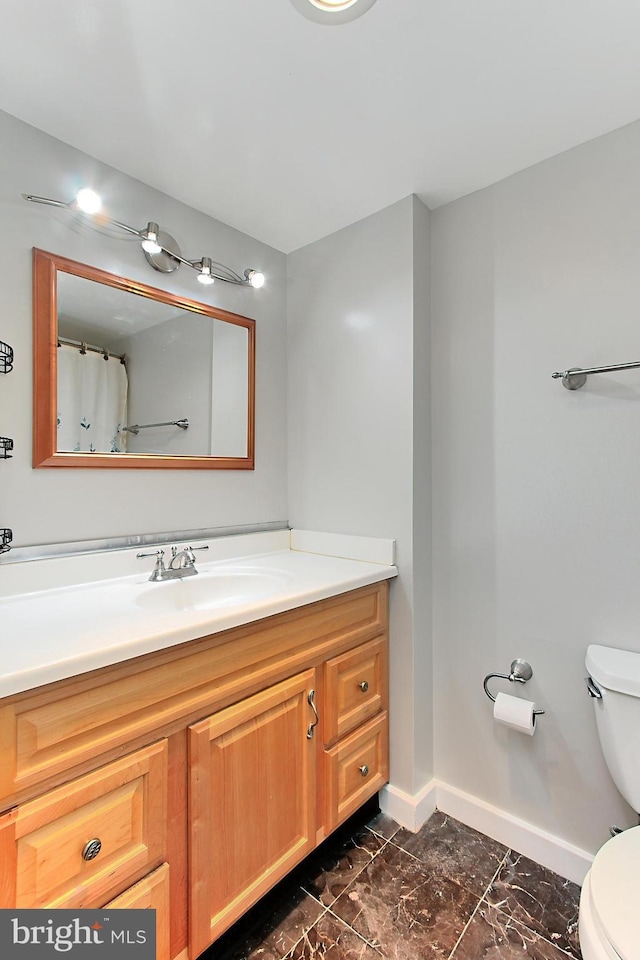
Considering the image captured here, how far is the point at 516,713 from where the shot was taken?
138cm

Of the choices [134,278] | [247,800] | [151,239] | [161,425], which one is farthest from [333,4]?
[247,800]

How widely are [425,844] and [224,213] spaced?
92.3 inches

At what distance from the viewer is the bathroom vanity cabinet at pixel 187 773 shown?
80cm

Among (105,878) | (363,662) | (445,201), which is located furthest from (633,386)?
(105,878)

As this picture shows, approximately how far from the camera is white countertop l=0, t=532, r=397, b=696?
0.83 m

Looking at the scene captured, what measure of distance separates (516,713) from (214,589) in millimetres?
1024

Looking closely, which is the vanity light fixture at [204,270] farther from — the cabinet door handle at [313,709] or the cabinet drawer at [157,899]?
the cabinet drawer at [157,899]

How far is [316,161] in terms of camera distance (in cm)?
146

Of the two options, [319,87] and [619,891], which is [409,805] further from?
[319,87]

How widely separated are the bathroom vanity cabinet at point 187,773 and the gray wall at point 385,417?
262 millimetres

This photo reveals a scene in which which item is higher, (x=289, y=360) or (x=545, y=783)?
(x=289, y=360)

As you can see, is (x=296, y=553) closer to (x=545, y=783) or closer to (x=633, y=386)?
(x=545, y=783)

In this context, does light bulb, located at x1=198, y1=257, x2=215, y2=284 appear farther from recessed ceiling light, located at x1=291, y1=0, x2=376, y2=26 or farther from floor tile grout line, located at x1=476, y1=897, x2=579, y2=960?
floor tile grout line, located at x1=476, y1=897, x2=579, y2=960

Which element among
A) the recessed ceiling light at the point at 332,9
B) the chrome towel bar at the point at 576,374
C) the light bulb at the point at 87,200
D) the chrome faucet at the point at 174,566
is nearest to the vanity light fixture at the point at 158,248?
the light bulb at the point at 87,200
